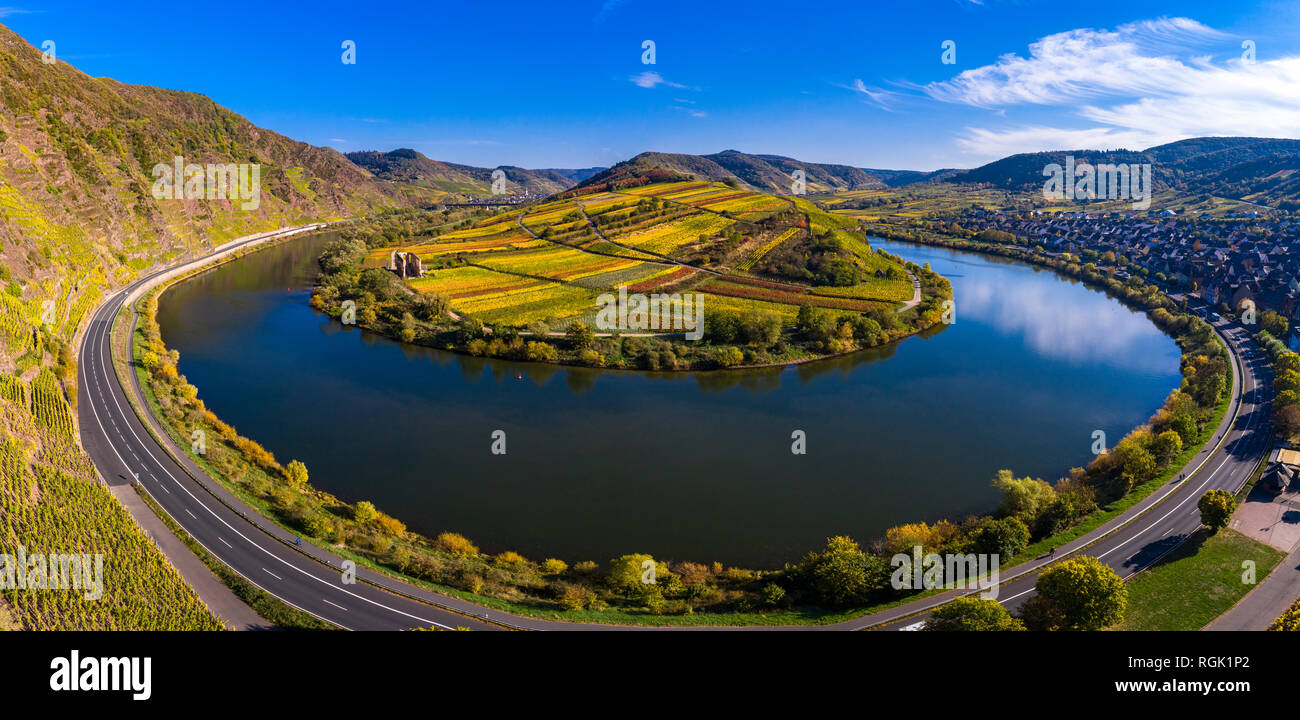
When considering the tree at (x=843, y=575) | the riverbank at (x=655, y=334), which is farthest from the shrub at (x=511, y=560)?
the riverbank at (x=655, y=334)

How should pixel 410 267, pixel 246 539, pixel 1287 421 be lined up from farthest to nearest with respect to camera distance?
pixel 410 267 < pixel 1287 421 < pixel 246 539

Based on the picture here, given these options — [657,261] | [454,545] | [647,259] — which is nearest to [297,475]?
[454,545]

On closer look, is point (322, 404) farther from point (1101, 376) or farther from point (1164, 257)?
point (1164, 257)

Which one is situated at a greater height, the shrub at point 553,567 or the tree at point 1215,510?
the tree at point 1215,510

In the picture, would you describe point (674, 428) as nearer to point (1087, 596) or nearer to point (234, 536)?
point (1087, 596)

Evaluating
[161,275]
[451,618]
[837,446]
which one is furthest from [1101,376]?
[161,275]

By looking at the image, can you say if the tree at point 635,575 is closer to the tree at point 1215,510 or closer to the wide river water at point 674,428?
the wide river water at point 674,428

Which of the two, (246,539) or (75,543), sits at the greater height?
(75,543)
